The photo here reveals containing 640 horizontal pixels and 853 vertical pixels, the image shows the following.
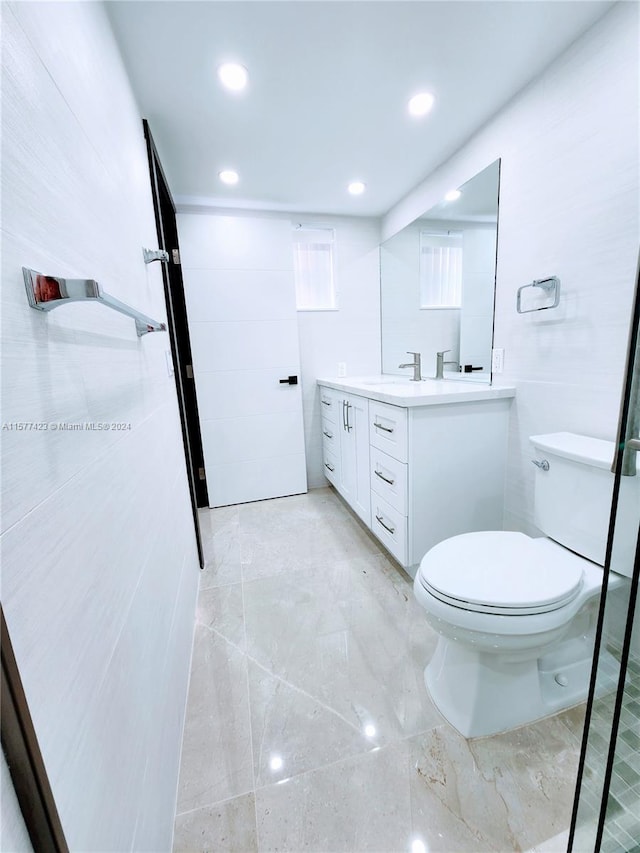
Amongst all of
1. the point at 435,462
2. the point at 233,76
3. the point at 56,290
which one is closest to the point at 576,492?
the point at 435,462

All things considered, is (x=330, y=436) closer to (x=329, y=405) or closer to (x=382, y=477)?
(x=329, y=405)

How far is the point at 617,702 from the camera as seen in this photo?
27.9 inches

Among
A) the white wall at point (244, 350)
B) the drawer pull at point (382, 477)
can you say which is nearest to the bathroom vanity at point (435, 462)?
the drawer pull at point (382, 477)

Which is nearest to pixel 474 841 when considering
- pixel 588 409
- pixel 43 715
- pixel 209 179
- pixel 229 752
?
pixel 229 752

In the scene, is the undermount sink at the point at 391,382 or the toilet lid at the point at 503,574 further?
the undermount sink at the point at 391,382

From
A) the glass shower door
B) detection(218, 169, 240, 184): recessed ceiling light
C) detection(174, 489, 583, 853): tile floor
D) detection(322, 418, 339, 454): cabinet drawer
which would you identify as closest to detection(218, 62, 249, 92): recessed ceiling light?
detection(218, 169, 240, 184): recessed ceiling light

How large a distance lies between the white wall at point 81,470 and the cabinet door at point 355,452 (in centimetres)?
123

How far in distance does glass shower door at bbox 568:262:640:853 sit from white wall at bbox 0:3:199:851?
35.0 inches

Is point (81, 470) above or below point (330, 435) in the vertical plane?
above

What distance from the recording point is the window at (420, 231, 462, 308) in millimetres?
2023

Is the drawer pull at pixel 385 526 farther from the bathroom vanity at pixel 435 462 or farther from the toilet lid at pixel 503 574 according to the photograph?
the toilet lid at pixel 503 574

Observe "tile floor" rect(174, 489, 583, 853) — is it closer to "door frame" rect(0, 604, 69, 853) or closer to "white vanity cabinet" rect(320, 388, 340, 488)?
"door frame" rect(0, 604, 69, 853)

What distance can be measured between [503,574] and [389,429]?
81cm

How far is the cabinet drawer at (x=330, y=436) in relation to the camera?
8.44ft
